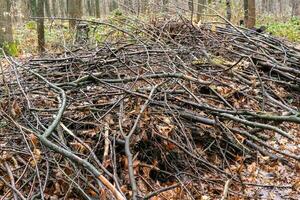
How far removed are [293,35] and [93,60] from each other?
33.5 feet

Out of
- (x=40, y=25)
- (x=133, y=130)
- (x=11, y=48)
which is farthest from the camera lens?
(x=40, y=25)

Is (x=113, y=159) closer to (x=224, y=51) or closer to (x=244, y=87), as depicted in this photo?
(x=244, y=87)

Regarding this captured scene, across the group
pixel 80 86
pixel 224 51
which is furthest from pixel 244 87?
pixel 80 86

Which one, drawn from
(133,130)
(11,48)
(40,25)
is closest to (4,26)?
(11,48)

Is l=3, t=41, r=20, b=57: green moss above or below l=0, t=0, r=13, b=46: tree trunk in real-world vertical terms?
below

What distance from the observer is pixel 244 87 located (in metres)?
4.99

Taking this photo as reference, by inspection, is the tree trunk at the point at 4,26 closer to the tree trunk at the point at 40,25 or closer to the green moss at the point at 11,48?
the green moss at the point at 11,48

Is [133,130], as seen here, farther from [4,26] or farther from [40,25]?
[40,25]

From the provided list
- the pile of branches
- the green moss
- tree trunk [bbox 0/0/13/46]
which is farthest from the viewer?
tree trunk [bbox 0/0/13/46]

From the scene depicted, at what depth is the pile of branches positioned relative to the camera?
3.06 m

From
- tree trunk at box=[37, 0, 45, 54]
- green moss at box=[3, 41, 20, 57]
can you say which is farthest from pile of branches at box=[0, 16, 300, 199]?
tree trunk at box=[37, 0, 45, 54]

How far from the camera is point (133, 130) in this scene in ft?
10.4

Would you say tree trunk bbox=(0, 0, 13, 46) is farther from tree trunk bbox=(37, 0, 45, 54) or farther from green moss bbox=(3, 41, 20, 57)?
tree trunk bbox=(37, 0, 45, 54)

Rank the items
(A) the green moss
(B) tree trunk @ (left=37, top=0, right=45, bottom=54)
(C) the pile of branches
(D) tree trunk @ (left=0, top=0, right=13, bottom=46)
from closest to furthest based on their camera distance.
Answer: (C) the pile of branches, (A) the green moss, (D) tree trunk @ (left=0, top=0, right=13, bottom=46), (B) tree trunk @ (left=37, top=0, right=45, bottom=54)
